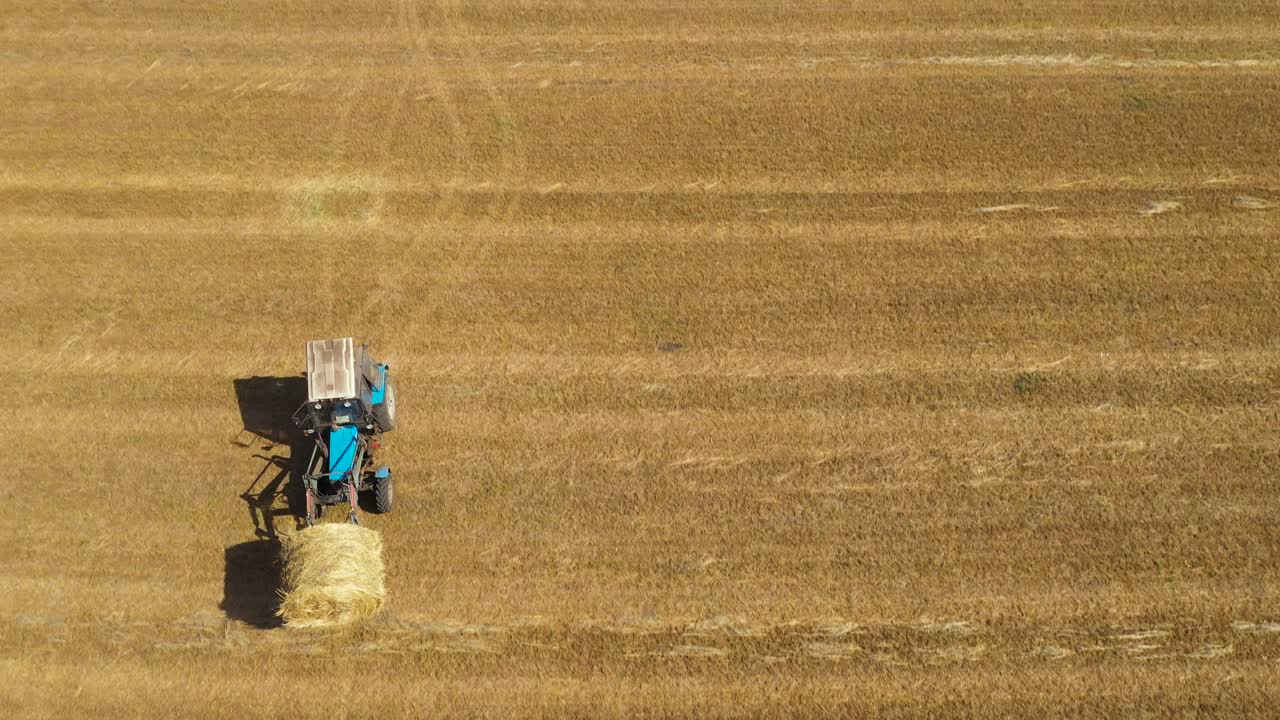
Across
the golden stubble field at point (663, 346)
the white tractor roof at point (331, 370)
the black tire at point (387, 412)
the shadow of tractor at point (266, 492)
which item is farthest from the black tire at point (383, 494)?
the shadow of tractor at point (266, 492)

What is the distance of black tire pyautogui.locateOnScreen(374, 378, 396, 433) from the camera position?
13781 mm

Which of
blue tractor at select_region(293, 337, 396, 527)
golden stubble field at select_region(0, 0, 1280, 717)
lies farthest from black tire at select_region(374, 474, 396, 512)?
golden stubble field at select_region(0, 0, 1280, 717)

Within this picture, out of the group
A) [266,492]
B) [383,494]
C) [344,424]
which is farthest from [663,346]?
[266,492]

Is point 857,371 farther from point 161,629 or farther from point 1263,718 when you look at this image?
point 161,629

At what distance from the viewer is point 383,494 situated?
1348cm

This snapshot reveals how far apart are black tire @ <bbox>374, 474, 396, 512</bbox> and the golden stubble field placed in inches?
18.8

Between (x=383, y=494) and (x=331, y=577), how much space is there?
160 centimetres

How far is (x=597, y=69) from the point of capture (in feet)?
58.0

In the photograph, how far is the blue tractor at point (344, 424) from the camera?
13.0 metres

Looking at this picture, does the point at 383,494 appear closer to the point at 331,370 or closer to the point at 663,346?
the point at 331,370

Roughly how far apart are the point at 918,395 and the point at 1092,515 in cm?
328

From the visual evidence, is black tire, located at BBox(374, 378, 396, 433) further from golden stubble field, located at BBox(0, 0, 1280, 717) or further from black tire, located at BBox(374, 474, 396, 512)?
black tire, located at BBox(374, 474, 396, 512)

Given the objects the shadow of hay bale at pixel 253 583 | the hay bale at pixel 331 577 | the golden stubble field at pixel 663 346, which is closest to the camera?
the hay bale at pixel 331 577

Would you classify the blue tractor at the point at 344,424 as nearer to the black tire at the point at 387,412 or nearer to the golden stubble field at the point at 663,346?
the black tire at the point at 387,412
